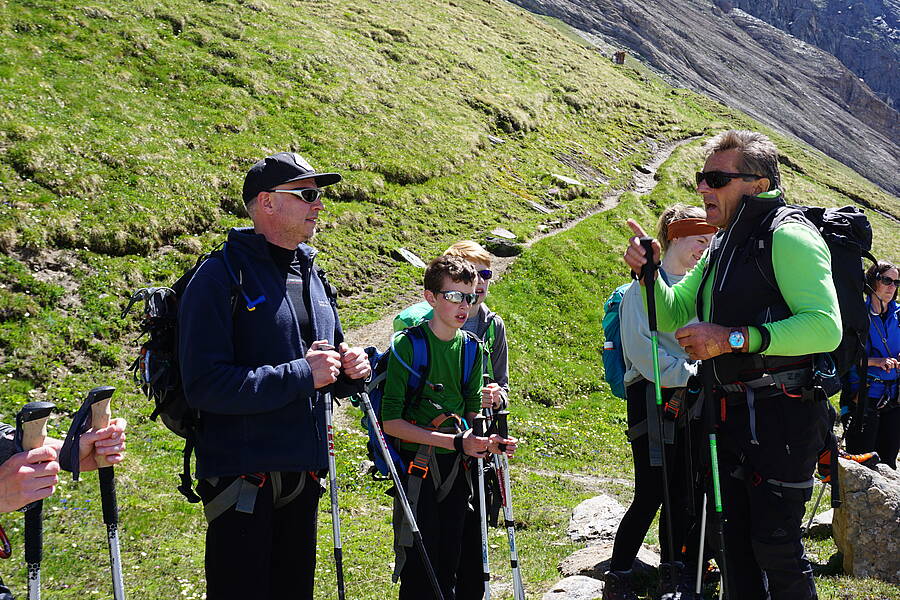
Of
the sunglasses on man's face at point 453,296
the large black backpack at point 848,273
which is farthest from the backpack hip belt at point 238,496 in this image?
the large black backpack at point 848,273

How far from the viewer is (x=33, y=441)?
9.88 ft

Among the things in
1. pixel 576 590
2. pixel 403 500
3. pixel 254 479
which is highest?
pixel 254 479

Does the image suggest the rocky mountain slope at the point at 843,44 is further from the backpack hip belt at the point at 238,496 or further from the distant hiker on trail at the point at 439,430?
the backpack hip belt at the point at 238,496

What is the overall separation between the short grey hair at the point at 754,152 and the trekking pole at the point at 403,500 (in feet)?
9.85

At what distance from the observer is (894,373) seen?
9445 mm

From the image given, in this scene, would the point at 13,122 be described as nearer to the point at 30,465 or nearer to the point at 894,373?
the point at 30,465

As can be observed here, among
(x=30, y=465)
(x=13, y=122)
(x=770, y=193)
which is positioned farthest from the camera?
(x=13, y=122)

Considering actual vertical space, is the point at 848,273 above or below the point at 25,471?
above

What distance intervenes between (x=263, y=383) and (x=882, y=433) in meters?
9.18

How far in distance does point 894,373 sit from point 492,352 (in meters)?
6.17

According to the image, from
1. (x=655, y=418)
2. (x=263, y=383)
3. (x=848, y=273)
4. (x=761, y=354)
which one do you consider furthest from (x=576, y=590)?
(x=263, y=383)

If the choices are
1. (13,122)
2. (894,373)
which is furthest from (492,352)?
(13,122)

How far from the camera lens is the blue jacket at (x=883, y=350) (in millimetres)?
9461

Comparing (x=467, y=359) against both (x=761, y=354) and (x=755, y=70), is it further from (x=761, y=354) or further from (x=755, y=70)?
(x=755, y=70)
